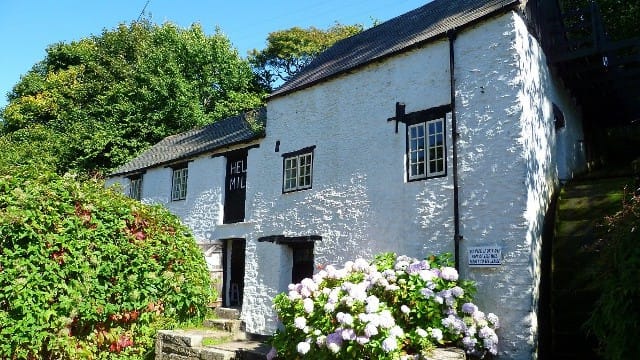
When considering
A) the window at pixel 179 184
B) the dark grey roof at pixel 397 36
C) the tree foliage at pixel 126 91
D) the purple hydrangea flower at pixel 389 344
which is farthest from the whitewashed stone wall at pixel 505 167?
the tree foliage at pixel 126 91

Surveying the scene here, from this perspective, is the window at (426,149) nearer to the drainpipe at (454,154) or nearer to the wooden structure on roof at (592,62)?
the drainpipe at (454,154)

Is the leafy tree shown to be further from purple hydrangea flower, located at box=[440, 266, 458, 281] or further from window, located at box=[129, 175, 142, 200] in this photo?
purple hydrangea flower, located at box=[440, 266, 458, 281]

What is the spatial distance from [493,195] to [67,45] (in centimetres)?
3210

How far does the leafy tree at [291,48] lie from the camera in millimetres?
32156

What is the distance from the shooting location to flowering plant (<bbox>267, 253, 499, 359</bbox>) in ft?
21.6

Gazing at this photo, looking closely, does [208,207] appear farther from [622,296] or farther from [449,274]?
[622,296]

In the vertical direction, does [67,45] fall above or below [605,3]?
above

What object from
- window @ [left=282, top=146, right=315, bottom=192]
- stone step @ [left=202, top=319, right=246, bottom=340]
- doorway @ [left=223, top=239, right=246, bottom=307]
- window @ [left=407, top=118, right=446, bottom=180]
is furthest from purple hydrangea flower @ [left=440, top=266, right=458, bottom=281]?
doorway @ [left=223, top=239, right=246, bottom=307]

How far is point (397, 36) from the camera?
1216 centimetres

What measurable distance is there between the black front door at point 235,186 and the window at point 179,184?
2396 millimetres

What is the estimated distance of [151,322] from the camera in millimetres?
8219

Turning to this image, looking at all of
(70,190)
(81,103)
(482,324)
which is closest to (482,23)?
(482,324)

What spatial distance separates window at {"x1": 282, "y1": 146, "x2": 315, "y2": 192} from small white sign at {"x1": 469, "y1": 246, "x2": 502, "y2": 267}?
4.69 metres

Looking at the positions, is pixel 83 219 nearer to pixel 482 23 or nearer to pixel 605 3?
pixel 482 23
